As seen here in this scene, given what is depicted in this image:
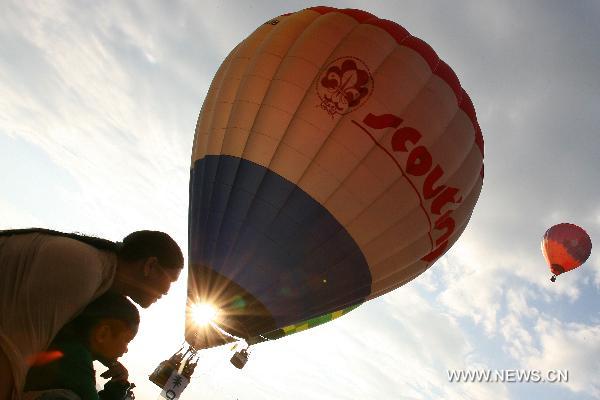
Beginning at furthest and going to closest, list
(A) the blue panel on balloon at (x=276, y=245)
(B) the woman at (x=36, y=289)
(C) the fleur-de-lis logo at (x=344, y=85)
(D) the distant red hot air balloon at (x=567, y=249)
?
(D) the distant red hot air balloon at (x=567, y=249) → (C) the fleur-de-lis logo at (x=344, y=85) → (A) the blue panel on balloon at (x=276, y=245) → (B) the woman at (x=36, y=289)

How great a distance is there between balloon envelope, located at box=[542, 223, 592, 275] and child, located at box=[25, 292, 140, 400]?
67.0 feet

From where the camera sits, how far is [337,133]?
30.2 feet

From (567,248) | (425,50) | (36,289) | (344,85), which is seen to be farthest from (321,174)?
(567,248)

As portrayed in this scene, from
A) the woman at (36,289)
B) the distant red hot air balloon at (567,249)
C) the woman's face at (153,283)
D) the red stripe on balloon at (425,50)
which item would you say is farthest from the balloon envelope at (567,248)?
the woman at (36,289)

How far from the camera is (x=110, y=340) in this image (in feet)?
6.59

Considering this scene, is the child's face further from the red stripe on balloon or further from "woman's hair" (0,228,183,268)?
the red stripe on balloon

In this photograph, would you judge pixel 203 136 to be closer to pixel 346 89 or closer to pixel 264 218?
pixel 264 218

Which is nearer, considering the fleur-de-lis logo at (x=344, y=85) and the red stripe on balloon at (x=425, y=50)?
the fleur-de-lis logo at (x=344, y=85)

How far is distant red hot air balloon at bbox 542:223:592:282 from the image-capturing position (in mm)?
18453

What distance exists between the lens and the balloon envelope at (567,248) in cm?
1845

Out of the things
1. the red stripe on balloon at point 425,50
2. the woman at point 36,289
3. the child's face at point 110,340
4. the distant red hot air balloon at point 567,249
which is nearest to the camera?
the woman at point 36,289

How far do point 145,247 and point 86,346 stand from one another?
0.51m

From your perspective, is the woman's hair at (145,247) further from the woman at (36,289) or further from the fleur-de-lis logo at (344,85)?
the fleur-de-lis logo at (344,85)

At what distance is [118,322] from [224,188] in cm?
791
